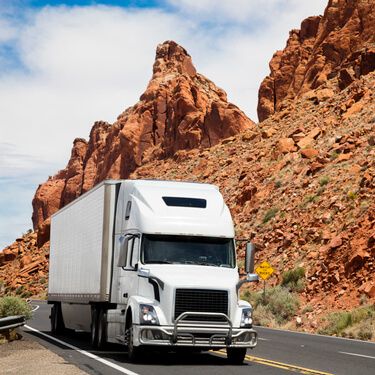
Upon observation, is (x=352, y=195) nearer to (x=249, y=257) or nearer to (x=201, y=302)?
(x=249, y=257)

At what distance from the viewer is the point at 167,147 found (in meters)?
88.9

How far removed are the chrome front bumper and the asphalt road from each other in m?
0.46

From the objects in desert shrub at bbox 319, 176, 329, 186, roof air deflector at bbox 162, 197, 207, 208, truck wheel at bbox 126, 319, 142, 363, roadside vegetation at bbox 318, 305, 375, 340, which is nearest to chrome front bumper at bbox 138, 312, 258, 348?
truck wheel at bbox 126, 319, 142, 363

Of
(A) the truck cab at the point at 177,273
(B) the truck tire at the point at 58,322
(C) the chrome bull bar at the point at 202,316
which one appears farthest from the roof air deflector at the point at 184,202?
(B) the truck tire at the point at 58,322

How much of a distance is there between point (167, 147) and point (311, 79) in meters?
21.5

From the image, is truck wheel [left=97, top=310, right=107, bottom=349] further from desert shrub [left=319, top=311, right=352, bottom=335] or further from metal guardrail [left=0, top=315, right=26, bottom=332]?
desert shrub [left=319, top=311, right=352, bottom=335]

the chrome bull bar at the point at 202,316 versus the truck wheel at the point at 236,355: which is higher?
the chrome bull bar at the point at 202,316

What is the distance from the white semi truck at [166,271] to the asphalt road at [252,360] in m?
0.46

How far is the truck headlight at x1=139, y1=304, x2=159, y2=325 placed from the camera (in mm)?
15906

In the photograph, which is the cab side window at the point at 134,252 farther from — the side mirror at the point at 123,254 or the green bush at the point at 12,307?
the green bush at the point at 12,307

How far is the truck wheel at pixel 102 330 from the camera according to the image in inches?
755

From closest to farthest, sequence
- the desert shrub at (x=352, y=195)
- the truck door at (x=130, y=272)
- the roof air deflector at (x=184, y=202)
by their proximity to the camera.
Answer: the truck door at (x=130, y=272) → the roof air deflector at (x=184, y=202) → the desert shrub at (x=352, y=195)

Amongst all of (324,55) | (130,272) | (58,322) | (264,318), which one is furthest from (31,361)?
(324,55)

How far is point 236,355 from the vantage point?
16828 mm
